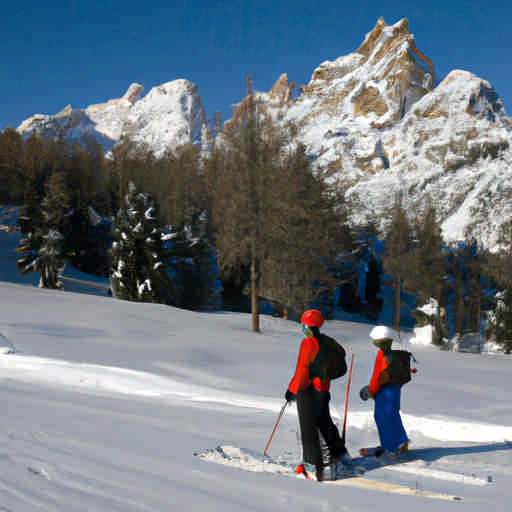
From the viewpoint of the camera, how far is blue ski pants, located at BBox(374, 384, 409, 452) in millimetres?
5027

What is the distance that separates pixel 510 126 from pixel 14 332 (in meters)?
133

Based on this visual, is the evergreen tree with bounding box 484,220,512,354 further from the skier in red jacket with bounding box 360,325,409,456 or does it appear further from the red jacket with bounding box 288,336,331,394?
→ the red jacket with bounding box 288,336,331,394

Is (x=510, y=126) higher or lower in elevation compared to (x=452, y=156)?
higher

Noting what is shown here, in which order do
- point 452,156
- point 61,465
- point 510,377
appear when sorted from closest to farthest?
point 61,465 < point 510,377 < point 452,156

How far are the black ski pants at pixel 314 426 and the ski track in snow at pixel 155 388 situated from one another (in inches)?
79.9

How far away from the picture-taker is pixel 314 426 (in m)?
4.62

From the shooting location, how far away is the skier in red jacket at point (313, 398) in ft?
14.9

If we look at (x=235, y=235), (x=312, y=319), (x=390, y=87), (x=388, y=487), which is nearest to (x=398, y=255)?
(x=235, y=235)

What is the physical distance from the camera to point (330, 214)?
1082 inches

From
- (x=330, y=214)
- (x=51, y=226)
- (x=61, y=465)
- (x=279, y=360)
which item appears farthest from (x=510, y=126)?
(x=61, y=465)

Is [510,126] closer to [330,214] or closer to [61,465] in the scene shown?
[330,214]

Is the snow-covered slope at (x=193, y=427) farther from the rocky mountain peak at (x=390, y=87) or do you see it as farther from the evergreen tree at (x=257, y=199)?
the rocky mountain peak at (x=390, y=87)

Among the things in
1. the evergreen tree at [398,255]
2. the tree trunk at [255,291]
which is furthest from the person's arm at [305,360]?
the evergreen tree at [398,255]

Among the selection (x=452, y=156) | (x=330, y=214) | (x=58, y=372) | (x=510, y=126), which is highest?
(x=510, y=126)
